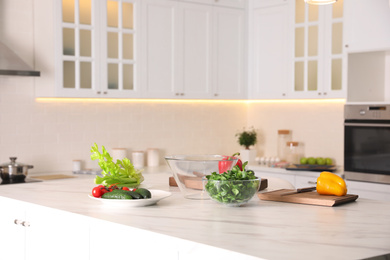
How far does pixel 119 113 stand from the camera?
534 cm

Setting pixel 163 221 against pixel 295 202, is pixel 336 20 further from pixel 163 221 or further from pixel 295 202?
pixel 163 221

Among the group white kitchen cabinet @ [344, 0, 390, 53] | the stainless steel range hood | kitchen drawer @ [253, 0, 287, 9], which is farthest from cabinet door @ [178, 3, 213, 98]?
the stainless steel range hood

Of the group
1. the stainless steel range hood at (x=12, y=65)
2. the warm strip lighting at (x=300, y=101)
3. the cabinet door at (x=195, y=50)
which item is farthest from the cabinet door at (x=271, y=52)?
the stainless steel range hood at (x=12, y=65)

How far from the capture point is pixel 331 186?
2.62m

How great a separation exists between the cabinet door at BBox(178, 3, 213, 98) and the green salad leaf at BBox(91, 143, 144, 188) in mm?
2624

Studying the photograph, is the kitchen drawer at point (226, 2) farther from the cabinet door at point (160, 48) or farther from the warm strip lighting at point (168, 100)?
the warm strip lighting at point (168, 100)

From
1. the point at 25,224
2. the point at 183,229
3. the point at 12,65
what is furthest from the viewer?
the point at 12,65

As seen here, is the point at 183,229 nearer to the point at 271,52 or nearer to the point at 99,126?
the point at 99,126

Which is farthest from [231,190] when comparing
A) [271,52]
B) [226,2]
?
[226,2]

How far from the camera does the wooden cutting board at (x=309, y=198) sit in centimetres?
249

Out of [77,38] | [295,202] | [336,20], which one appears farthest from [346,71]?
[295,202]

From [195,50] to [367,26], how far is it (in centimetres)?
164

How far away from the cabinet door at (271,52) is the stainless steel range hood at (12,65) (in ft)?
7.48

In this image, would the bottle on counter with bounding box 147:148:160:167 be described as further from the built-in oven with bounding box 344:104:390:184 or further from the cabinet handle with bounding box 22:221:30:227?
the cabinet handle with bounding box 22:221:30:227
